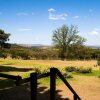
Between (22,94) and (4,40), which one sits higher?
(4,40)

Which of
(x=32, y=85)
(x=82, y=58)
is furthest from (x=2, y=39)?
(x=32, y=85)

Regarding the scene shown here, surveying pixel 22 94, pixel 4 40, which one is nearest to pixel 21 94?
pixel 22 94

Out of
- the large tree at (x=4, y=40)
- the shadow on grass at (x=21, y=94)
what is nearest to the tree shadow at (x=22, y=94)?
the shadow on grass at (x=21, y=94)

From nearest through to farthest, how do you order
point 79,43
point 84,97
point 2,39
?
point 84,97 < point 2,39 < point 79,43

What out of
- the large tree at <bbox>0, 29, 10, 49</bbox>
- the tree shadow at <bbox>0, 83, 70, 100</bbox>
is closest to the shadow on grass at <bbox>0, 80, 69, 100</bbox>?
the tree shadow at <bbox>0, 83, 70, 100</bbox>

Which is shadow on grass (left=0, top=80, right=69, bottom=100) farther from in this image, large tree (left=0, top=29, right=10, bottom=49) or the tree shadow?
large tree (left=0, top=29, right=10, bottom=49)

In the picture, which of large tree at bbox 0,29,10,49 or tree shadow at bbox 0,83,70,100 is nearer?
tree shadow at bbox 0,83,70,100

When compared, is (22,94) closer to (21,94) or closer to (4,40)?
(21,94)

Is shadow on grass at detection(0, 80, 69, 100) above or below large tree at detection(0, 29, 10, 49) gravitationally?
below

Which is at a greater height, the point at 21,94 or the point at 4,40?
the point at 4,40

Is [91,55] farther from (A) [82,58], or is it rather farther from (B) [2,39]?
(B) [2,39]

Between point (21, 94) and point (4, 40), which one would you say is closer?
point (21, 94)

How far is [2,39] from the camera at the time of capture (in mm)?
45656

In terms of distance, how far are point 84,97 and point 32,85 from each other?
31.5ft
